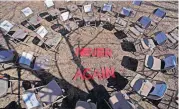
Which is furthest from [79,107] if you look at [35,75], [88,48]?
[88,48]

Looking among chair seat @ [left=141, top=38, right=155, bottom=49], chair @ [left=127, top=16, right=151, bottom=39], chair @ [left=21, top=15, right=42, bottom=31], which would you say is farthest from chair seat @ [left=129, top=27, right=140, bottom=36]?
chair @ [left=21, top=15, right=42, bottom=31]

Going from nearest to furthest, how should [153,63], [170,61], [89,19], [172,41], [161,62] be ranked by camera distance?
1. [170,61]
2. [153,63]
3. [161,62]
4. [172,41]
5. [89,19]

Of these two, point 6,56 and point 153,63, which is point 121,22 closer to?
point 153,63

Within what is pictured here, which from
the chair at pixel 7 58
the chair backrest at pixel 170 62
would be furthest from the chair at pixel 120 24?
the chair at pixel 7 58

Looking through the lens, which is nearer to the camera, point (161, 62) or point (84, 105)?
point (84, 105)

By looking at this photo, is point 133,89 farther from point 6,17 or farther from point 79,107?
point 6,17

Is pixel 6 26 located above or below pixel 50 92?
above

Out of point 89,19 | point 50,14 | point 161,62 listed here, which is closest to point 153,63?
point 161,62

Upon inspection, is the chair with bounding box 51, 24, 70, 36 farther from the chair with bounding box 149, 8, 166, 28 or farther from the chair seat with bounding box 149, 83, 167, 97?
the chair seat with bounding box 149, 83, 167, 97
